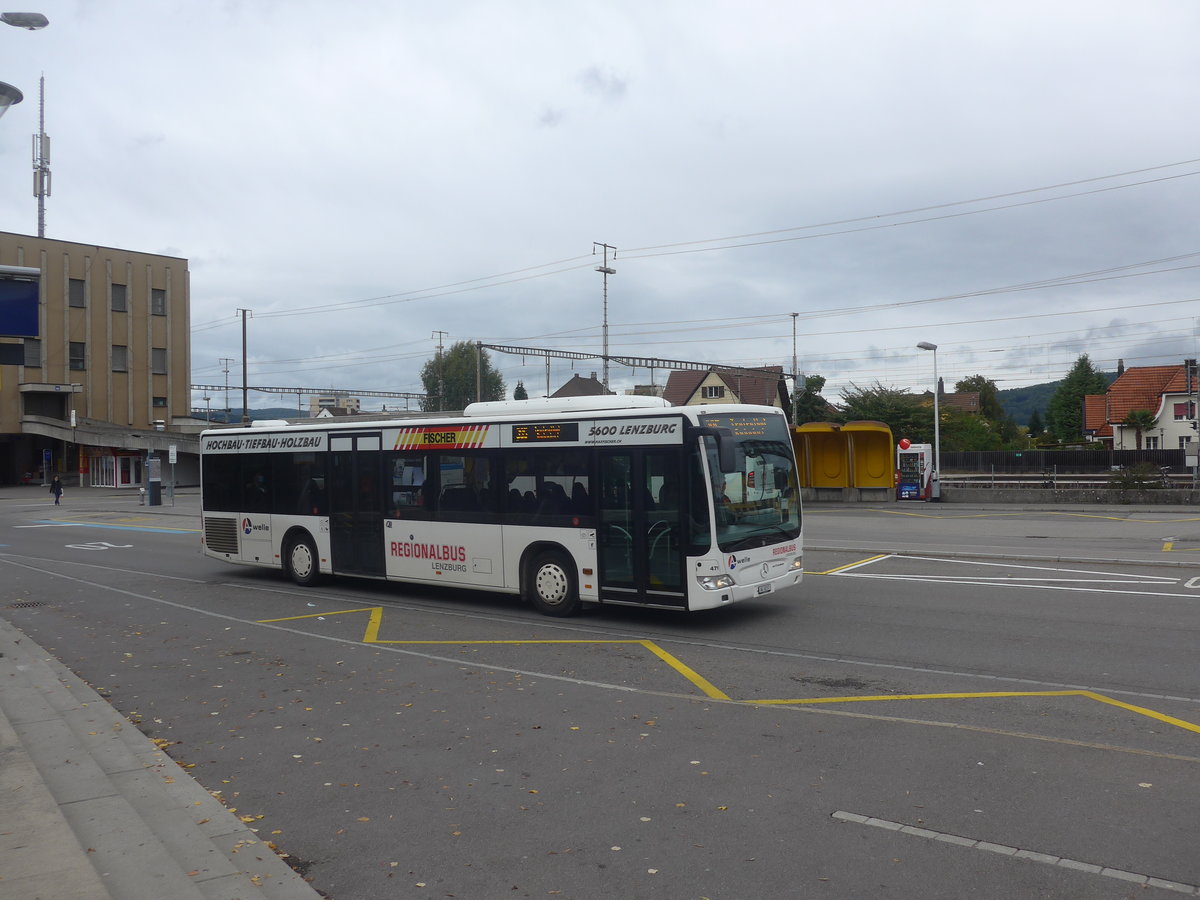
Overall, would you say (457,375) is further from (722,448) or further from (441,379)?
(722,448)

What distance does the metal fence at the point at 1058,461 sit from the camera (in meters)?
54.4

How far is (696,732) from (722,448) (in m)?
4.58

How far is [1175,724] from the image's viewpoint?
23.5ft

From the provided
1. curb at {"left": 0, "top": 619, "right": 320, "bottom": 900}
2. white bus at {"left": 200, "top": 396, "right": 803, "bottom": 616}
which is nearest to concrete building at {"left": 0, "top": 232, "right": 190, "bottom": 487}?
white bus at {"left": 200, "top": 396, "right": 803, "bottom": 616}

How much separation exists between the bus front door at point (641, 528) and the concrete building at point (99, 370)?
57.6 meters

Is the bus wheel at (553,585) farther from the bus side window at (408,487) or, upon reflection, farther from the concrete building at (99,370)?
the concrete building at (99,370)

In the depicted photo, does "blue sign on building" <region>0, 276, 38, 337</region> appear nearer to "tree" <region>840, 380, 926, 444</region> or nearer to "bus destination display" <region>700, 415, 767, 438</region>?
"bus destination display" <region>700, 415, 767, 438</region>

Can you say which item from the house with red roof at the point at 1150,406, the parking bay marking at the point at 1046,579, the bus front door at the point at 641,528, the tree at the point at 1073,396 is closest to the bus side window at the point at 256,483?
the bus front door at the point at 641,528

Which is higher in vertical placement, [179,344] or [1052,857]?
[179,344]

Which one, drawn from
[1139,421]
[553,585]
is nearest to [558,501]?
[553,585]

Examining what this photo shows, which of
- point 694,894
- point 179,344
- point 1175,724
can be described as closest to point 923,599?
point 1175,724

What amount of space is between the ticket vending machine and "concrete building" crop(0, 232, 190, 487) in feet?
153

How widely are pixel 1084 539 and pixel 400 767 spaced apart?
20155 mm

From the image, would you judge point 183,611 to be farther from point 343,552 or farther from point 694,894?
point 694,894
